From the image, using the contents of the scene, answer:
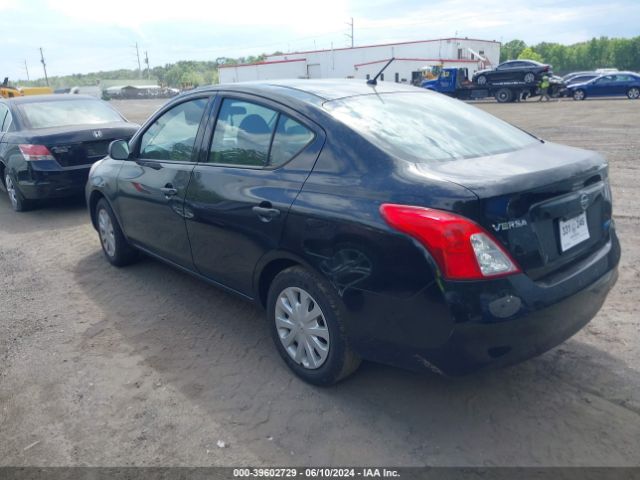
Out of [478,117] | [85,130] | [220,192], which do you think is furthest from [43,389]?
[85,130]

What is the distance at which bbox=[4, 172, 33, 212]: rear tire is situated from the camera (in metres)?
7.59

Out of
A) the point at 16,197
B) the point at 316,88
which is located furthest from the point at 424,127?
the point at 16,197

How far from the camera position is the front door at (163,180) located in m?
3.93

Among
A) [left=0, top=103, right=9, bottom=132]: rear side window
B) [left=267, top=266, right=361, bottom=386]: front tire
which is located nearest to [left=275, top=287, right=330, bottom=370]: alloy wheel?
[left=267, top=266, right=361, bottom=386]: front tire

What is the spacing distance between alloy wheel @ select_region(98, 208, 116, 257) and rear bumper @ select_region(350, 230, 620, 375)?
132 inches

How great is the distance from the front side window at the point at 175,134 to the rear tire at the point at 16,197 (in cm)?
402

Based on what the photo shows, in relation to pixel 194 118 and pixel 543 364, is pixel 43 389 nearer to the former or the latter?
pixel 194 118

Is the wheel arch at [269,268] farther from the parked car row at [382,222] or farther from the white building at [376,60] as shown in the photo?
the white building at [376,60]

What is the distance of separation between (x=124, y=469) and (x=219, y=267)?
1465 mm

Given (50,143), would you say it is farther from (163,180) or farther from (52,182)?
(163,180)

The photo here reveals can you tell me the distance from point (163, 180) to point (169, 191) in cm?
16

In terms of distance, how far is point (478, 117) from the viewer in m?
3.65

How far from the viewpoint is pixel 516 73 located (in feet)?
103

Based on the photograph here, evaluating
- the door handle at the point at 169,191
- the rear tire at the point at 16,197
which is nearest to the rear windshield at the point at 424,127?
the door handle at the point at 169,191
